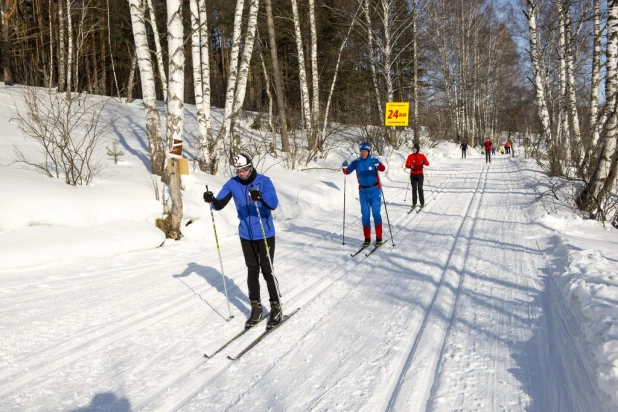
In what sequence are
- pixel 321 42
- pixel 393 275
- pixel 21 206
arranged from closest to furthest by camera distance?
pixel 393 275, pixel 21 206, pixel 321 42

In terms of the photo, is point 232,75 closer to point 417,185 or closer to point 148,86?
point 148,86

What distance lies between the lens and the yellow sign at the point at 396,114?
17812 mm

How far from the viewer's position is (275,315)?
449 cm

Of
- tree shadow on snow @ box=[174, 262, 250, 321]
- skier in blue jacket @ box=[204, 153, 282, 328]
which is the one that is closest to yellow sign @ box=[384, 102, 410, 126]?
tree shadow on snow @ box=[174, 262, 250, 321]

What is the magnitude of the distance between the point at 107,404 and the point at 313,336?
6.23ft

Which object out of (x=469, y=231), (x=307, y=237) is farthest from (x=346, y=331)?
(x=469, y=231)

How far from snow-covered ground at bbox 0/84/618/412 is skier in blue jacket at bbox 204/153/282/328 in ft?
0.88

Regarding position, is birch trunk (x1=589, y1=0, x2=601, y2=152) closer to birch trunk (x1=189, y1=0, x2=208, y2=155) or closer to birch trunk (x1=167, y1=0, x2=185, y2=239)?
birch trunk (x1=189, y1=0, x2=208, y2=155)

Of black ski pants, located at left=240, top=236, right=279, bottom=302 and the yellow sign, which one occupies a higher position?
the yellow sign

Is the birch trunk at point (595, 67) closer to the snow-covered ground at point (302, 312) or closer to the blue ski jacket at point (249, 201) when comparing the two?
the snow-covered ground at point (302, 312)

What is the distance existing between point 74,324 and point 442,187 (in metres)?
13.0

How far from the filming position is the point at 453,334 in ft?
13.2

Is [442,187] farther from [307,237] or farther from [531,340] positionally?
[531,340]

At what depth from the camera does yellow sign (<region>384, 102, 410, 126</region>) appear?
1781cm
